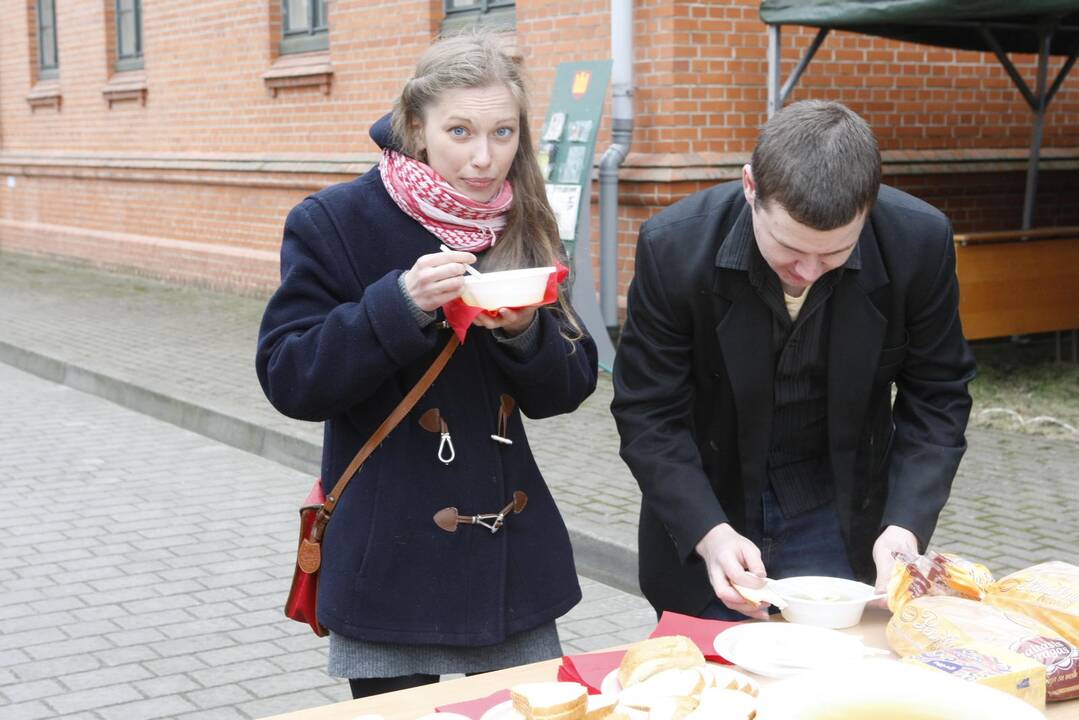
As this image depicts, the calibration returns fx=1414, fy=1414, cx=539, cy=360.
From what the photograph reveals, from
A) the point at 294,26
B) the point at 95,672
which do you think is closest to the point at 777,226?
the point at 95,672

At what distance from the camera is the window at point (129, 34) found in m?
17.5

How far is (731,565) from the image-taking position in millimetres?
2510

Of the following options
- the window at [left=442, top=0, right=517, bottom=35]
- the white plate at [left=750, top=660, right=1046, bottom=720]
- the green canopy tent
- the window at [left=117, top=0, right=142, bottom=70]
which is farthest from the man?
the window at [left=117, top=0, right=142, bottom=70]

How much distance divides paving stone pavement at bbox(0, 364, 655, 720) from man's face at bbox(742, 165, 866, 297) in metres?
2.68

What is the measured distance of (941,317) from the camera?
2760mm

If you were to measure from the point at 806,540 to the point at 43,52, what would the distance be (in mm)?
19650

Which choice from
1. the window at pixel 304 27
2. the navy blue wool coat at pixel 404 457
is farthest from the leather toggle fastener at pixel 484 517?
the window at pixel 304 27

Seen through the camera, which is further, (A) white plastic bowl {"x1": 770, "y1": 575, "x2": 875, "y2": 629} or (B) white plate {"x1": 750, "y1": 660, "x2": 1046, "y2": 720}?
(A) white plastic bowl {"x1": 770, "y1": 575, "x2": 875, "y2": 629}

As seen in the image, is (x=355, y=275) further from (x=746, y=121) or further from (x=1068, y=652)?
(x=746, y=121)

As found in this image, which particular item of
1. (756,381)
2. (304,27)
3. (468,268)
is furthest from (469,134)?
(304,27)

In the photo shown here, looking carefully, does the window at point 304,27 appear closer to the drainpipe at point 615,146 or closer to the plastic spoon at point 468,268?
the drainpipe at point 615,146

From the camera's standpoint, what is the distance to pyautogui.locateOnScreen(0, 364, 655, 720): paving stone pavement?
15.4 feet

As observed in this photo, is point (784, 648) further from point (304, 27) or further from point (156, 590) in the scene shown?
point (304, 27)

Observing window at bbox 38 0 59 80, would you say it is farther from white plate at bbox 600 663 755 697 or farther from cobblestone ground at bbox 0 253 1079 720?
white plate at bbox 600 663 755 697
